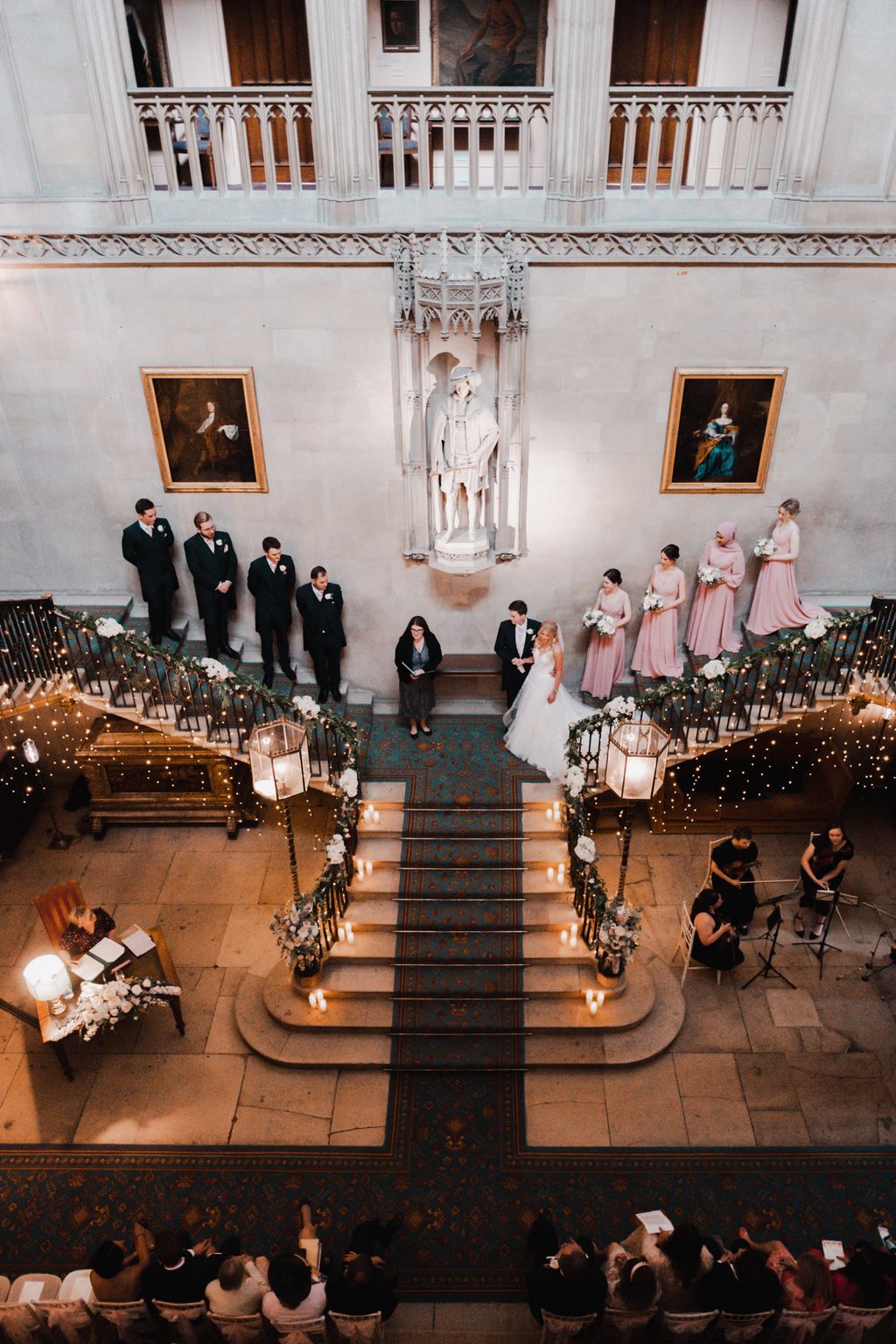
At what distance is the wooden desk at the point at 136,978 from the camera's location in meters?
7.92

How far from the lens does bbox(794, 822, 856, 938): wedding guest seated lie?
922cm

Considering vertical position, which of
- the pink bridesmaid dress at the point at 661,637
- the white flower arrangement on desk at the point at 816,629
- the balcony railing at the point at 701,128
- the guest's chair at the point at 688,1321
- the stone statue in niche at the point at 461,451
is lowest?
the guest's chair at the point at 688,1321

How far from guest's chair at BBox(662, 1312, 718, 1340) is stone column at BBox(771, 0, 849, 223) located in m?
9.28

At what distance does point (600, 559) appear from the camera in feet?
35.4

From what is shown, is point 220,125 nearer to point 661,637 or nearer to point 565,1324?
point 661,637

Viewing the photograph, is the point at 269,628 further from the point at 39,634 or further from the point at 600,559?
the point at 600,559

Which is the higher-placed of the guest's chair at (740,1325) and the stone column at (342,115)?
the stone column at (342,115)

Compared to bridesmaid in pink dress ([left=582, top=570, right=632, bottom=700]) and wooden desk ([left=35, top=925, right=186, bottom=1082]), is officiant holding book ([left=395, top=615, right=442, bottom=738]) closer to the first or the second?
bridesmaid in pink dress ([left=582, top=570, right=632, bottom=700])

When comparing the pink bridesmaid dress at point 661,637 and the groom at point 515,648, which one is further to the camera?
the pink bridesmaid dress at point 661,637

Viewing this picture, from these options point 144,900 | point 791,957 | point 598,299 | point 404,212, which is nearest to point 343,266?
point 404,212

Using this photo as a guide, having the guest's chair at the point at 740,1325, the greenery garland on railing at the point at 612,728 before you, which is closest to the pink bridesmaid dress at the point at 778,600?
the greenery garland on railing at the point at 612,728

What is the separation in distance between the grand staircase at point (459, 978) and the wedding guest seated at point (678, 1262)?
1.93 m

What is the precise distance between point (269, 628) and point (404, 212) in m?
4.53

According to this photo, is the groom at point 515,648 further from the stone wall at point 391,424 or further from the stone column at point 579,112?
the stone column at point 579,112
